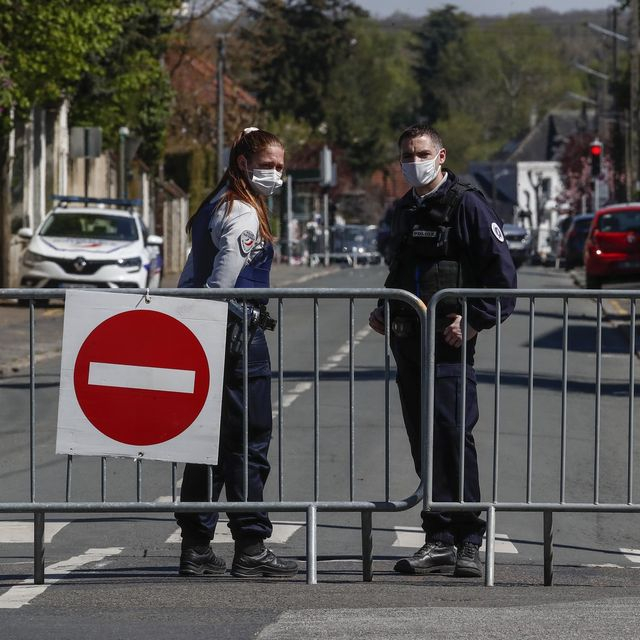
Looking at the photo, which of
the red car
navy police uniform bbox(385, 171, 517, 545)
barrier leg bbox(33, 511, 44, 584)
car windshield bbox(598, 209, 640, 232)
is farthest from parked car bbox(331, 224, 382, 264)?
barrier leg bbox(33, 511, 44, 584)

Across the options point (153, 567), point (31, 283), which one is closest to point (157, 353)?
point (153, 567)

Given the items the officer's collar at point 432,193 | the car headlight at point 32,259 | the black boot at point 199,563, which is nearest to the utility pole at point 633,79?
the car headlight at point 32,259

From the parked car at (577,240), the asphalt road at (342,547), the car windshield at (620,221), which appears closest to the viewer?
the asphalt road at (342,547)

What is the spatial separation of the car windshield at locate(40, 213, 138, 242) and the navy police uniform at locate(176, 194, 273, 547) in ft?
64.7

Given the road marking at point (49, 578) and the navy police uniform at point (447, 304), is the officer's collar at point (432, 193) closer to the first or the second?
the navy police uniform at point (447, 304)

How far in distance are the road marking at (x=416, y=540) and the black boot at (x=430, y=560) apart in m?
0.63

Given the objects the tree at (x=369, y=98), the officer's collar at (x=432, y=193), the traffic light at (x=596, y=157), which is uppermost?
the tree at (x=369, y=98)

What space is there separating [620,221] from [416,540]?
21.2 meters

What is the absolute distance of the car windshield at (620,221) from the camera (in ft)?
92.5

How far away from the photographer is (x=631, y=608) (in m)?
5.88

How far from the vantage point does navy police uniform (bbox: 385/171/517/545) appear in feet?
23.0

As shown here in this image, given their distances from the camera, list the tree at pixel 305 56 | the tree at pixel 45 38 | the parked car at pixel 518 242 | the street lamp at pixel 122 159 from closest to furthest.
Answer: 1. the tree at pixel 45 38
2. the street lamp at pixel 122 159
3. the parked car at pixel 518 242
4. the tree at pixel 305 56

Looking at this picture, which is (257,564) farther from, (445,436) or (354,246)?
(354,246)

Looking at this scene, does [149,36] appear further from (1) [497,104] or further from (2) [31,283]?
(1) [497,104]
